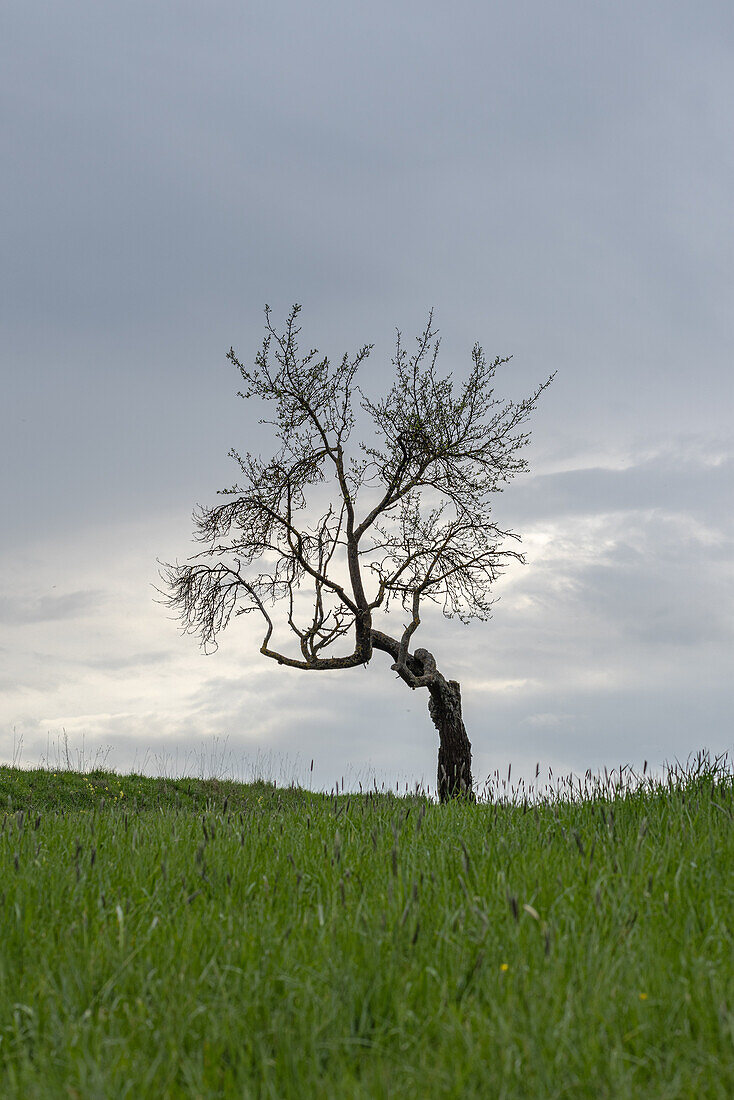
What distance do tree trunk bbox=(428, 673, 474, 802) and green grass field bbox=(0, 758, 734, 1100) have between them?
41.8 feet

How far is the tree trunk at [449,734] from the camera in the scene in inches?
725

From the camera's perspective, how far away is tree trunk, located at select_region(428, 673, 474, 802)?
18.4m

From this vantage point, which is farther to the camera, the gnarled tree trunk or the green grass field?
the gnarled tree trunk

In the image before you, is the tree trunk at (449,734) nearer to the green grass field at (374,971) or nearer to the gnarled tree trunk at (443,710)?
the gnarled tree trunk at (443,710)

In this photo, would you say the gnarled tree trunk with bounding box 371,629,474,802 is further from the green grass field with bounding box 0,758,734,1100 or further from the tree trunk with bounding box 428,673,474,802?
the green grass field with bounding box 0,758,734,1100

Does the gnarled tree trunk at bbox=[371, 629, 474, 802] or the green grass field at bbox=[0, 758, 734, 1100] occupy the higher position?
the gnarled tree trunk at bbox=[371, 629, 474, 802]

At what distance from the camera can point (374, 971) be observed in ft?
11.1

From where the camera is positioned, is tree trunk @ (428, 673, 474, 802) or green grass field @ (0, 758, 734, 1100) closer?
green grass field @ (0, 758, 734, 1100)

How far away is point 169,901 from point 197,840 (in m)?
1.50

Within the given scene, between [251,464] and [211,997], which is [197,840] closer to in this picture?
[211,997]

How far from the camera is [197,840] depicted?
6.21 m

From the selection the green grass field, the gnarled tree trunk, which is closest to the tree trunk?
the gnarled tree trunk

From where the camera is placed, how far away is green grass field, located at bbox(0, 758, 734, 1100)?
2.87m

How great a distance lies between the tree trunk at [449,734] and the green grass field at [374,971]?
12.8m
